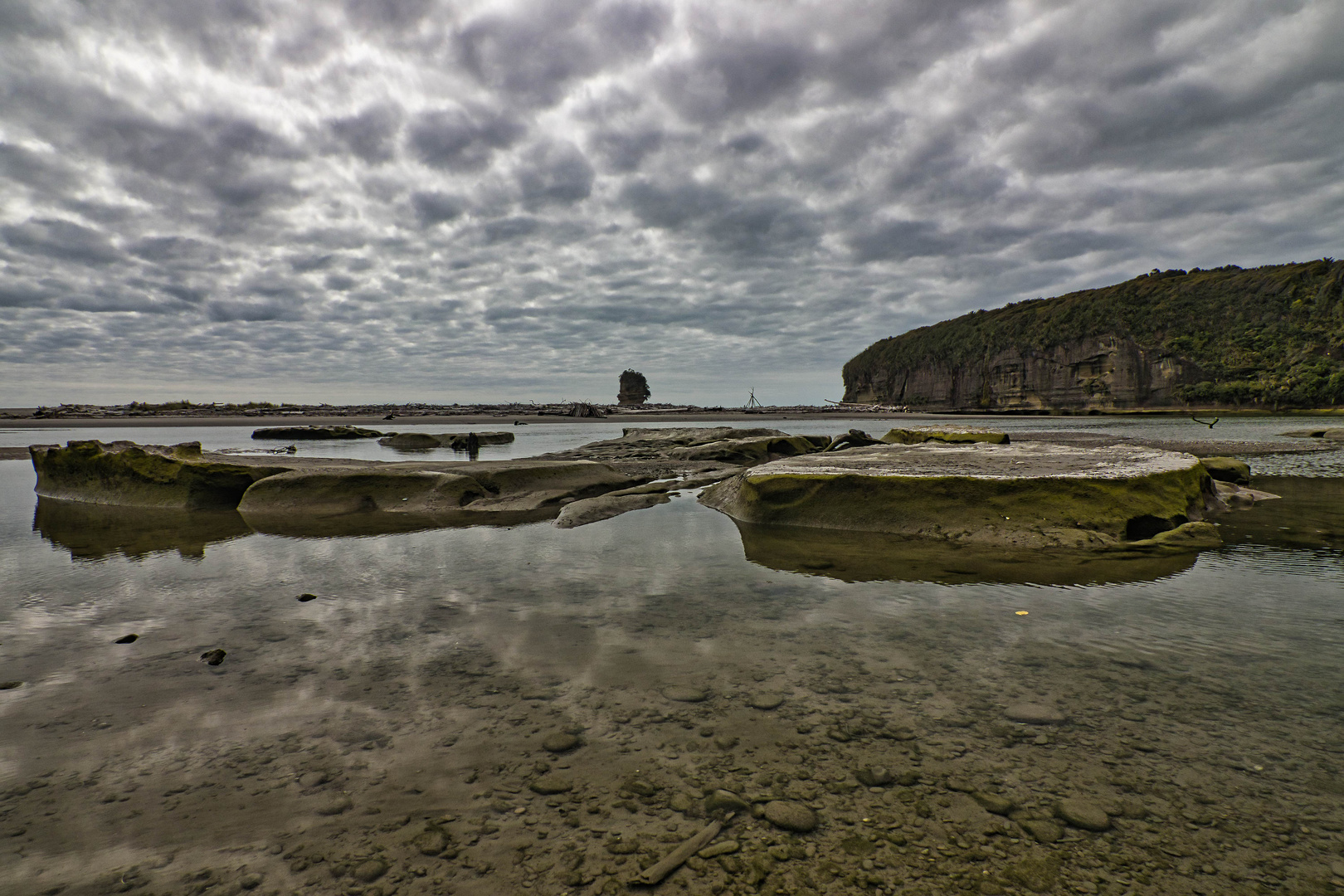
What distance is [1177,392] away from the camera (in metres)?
85.4

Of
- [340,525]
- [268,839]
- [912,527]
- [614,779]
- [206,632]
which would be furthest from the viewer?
[340,525]

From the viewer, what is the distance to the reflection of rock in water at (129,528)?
634 cm

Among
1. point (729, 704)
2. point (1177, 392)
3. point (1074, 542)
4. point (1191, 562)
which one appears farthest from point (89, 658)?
point (1177, 392)

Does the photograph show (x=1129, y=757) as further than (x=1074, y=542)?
No

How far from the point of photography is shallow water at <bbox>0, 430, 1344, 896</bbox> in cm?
174

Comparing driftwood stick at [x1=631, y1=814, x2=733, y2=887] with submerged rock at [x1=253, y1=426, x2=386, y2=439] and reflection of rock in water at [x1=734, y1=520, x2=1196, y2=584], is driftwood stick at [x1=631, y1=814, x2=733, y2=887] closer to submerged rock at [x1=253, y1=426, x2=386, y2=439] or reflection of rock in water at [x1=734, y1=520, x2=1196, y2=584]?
reflection of rock in water at [x1=734, y1=520, x2=1196, y2=584]

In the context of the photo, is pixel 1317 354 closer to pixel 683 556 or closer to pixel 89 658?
pixel 683 556

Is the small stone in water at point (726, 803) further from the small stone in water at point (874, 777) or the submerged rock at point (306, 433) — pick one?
the submerged rock at point (306, 433)

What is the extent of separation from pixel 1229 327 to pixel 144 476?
11852cm

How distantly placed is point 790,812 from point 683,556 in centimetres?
390

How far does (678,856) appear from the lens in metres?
1.75

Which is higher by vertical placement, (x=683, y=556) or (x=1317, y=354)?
(x=1317, y=354)

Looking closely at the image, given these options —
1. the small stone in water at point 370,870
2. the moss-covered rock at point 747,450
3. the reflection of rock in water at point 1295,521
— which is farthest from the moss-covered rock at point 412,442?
the reflection of rock in water at point 1295,521

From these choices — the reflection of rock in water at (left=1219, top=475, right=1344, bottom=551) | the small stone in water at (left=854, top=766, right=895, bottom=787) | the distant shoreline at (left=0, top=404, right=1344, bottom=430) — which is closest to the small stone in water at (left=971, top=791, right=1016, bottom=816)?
the small stone in water at (left=854, top=766, right=895, bottom=787)
